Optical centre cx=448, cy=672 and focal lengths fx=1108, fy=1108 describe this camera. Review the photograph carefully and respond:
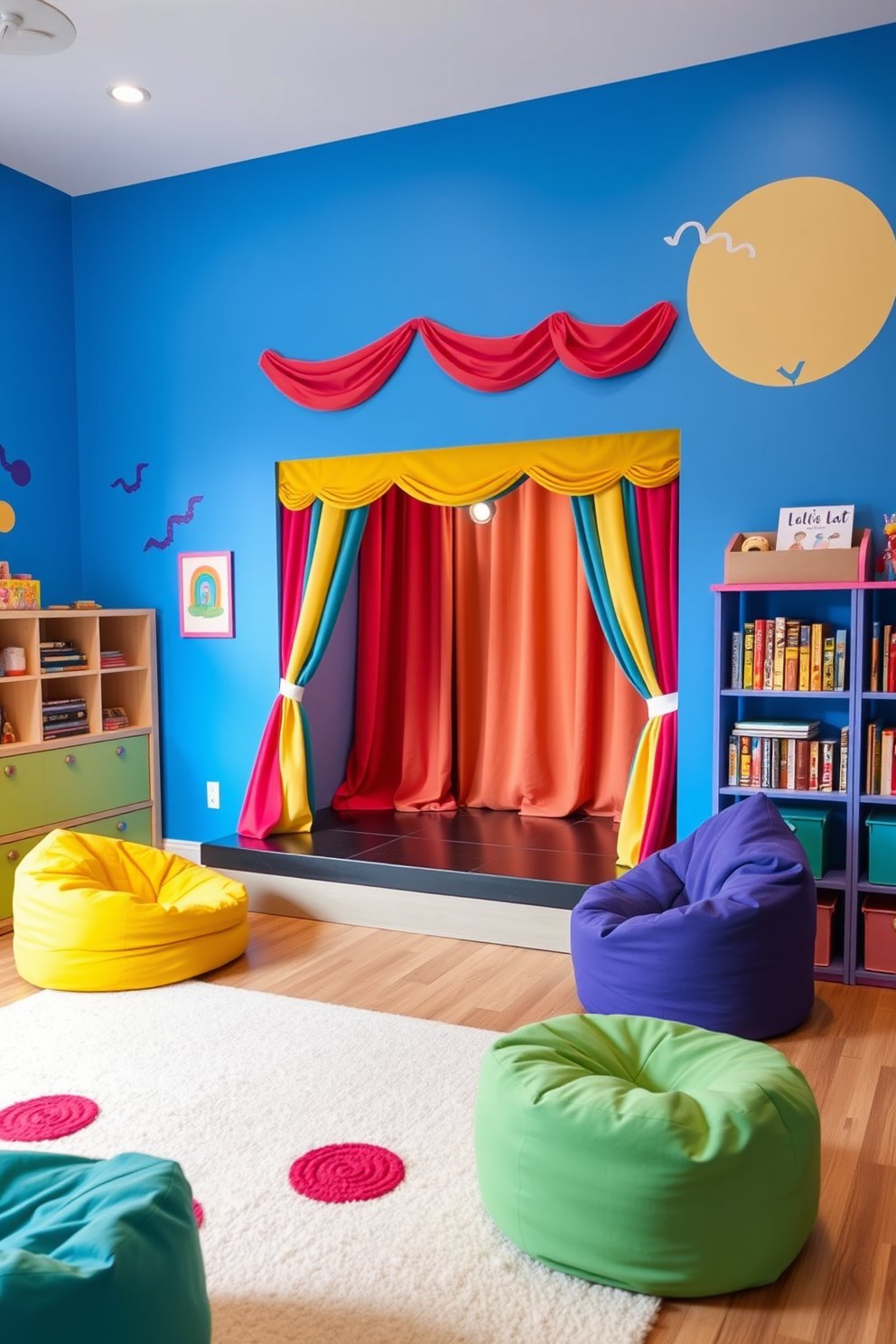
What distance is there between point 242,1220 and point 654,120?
382cm

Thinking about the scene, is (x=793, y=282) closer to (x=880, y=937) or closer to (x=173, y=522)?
(x=880, y=937)

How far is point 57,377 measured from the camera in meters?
5.31

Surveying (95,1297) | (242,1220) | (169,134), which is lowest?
(242,1220)

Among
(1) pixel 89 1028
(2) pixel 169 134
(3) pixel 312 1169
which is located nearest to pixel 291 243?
(2) pixel 169 134

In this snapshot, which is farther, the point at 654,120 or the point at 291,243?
the point at 291,243

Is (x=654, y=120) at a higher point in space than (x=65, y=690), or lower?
higher

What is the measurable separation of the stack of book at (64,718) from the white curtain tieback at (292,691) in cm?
89

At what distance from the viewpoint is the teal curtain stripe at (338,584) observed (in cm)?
486

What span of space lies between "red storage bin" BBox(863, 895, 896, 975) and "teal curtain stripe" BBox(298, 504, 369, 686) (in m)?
2.50

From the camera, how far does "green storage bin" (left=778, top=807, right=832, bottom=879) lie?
146 inches

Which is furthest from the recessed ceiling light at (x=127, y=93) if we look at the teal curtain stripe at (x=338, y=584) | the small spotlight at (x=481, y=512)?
the small spotlight at (x=481, y=512)

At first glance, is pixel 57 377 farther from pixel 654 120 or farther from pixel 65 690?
pixel 654 120

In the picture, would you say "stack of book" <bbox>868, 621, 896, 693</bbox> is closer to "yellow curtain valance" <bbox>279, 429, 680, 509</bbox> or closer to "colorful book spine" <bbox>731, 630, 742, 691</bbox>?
"colorful book spine" <bbox>731, 630, 742, 691</bbox>

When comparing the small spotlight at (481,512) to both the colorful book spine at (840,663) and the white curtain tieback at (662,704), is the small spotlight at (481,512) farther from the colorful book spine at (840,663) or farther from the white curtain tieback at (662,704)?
the colorful book spine at (840,663)
